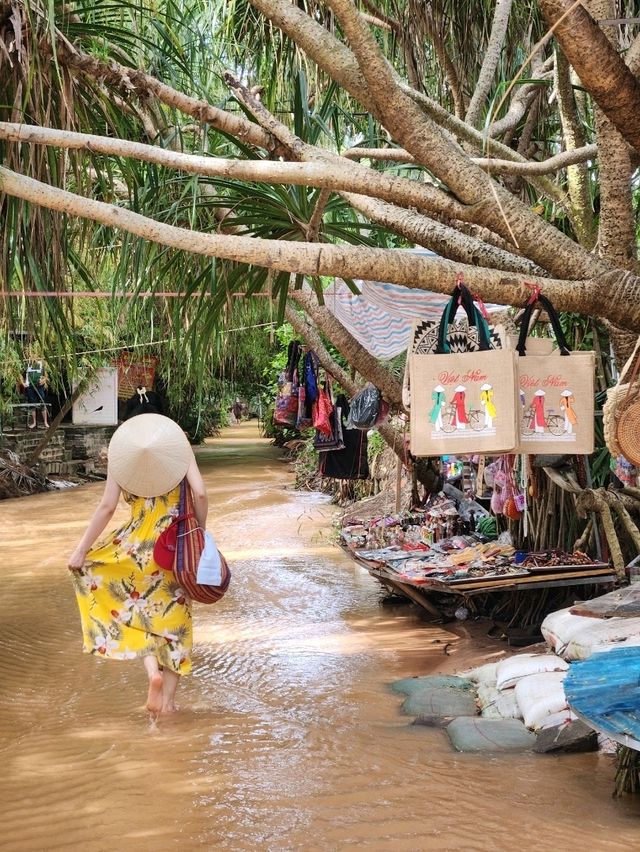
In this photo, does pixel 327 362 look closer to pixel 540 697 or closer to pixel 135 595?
pixel 135 595

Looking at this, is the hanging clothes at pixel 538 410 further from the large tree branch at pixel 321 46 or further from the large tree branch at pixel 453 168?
the large tree branch at pixel 321 46

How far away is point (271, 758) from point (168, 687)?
0.75m

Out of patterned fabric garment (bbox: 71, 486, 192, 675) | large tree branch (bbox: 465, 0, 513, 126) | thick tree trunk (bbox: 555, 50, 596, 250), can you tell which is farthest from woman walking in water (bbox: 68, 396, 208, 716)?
large tree branch (bbox: 465, 0, 513, 126)

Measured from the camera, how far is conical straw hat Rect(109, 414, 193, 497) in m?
4.23

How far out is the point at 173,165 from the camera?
3.36m

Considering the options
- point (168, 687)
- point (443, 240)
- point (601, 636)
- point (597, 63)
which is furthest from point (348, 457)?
point (597, 63)

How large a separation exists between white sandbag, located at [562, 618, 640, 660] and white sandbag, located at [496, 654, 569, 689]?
0.09 metres

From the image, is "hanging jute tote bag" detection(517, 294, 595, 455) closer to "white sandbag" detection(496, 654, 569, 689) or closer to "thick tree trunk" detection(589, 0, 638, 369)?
"thick tree trunk" detection(589, 0, 638, 369)

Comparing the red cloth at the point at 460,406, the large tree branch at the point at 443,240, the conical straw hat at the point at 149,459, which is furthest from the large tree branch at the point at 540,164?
the conical straw hat at the point at 149,459

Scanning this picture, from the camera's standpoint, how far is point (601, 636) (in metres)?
4.05

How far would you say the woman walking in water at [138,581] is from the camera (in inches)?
170

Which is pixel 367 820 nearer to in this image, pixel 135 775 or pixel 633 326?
pixel 135 775

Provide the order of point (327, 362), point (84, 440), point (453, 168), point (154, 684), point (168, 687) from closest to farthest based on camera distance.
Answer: point (453, 168) → point (154, 684) → point (168, 687) → point (327, 362) → point (84, 440)

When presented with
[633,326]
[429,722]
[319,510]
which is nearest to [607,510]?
[429,722]
